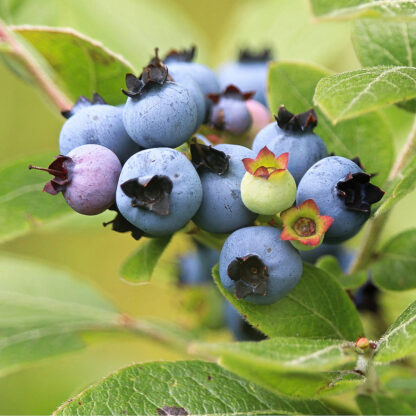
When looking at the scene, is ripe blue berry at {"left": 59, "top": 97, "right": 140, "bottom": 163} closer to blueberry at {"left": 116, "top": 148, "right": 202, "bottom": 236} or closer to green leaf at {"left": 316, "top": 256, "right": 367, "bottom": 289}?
blueberry at {"left": 116, "top": 148, "right": 202, "bottom": 236}

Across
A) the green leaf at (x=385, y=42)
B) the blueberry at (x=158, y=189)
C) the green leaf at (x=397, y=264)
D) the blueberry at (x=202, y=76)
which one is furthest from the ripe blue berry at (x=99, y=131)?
the green leaf at (x=397, y=264)

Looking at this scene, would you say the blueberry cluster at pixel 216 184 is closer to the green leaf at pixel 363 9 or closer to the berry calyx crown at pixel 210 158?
the berry calyx crown at pixel 210 158

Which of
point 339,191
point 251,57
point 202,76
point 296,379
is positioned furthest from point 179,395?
point 251,57

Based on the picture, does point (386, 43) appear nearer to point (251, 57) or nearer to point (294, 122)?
point (294, 122)

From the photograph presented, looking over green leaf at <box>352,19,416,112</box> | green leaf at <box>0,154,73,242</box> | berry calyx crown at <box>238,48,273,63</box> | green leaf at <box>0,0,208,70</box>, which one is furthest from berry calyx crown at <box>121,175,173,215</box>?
green leaf at <box>0,0,208,70</box>

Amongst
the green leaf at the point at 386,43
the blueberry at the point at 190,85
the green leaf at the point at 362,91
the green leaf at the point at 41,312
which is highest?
the green leaf at the point at 362,91

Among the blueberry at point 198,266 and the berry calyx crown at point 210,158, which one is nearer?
the berry calyx crown at point 210,158

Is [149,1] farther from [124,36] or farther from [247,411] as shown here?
[247,411]
